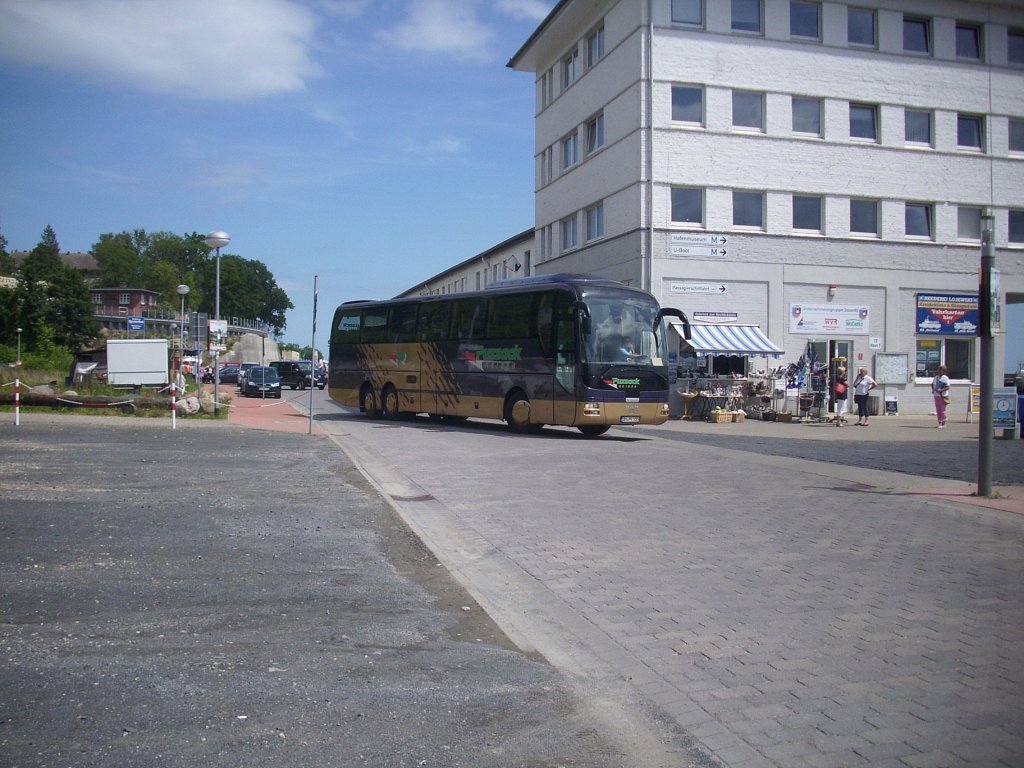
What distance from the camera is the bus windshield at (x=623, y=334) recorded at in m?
20.8

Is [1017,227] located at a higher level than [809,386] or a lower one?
higher

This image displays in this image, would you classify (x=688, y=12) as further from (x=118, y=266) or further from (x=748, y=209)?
(x=118, y=266)

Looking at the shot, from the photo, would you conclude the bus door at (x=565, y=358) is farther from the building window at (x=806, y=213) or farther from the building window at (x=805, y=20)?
the building window at (x=805, y=20)

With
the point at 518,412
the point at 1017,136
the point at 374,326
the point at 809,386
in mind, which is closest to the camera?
the point at 518,412

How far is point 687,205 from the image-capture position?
104 ft

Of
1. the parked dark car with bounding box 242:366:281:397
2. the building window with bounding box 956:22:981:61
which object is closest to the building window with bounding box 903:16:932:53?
the building window with bounding box 956:22:981:61

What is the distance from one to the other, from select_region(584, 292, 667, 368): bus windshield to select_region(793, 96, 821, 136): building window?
1521 cm

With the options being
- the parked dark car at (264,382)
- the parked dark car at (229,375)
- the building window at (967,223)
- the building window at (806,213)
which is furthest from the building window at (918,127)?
the parked dark car at (229,375)

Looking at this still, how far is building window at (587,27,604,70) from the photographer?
35031 mm

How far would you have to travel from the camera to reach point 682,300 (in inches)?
1232

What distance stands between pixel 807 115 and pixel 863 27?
13.9 feet

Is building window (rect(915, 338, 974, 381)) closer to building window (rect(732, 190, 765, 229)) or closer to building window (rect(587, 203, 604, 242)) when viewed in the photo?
building window (rect(732, 190, 765, 229))

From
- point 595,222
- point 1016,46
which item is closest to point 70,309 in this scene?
point 595,222

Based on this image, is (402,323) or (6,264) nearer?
(402,323)
